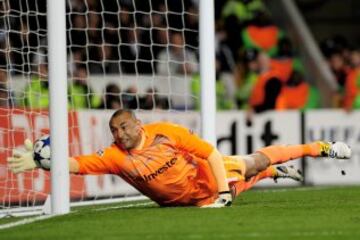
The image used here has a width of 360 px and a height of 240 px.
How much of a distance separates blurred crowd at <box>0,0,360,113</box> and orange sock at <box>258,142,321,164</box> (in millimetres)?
1359

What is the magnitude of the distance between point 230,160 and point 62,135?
1.62 meters

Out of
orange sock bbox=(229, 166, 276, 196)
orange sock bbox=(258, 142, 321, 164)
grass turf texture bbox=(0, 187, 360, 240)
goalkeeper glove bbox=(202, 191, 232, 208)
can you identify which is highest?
orange sock bbox=(258, 142, 321, 164)

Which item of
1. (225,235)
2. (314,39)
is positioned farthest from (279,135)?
(225,235)

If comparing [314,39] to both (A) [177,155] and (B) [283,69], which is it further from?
(A) [177,155]

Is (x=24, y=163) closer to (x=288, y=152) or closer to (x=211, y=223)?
(x=211, y=223)

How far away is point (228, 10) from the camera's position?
20047 millimetres

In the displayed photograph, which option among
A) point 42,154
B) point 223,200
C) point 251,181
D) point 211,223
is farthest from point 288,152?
point 211,223

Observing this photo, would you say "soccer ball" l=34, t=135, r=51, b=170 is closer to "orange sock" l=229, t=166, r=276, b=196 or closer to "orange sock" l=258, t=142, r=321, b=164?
"orange sock" l=229, t=166, r=276, b=196

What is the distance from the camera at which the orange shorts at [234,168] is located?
Result: 11.2 m

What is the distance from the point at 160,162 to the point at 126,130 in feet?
1.46

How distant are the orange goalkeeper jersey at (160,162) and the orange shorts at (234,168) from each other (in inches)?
12.8

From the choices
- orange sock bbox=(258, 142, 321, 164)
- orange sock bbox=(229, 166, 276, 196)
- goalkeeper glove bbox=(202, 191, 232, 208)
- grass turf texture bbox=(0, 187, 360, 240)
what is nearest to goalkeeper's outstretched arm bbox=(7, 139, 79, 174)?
grass turf texture bbox=(0, 187, 360, 240)

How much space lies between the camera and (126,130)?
10.4 metres

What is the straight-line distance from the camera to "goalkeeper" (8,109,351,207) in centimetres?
1058
